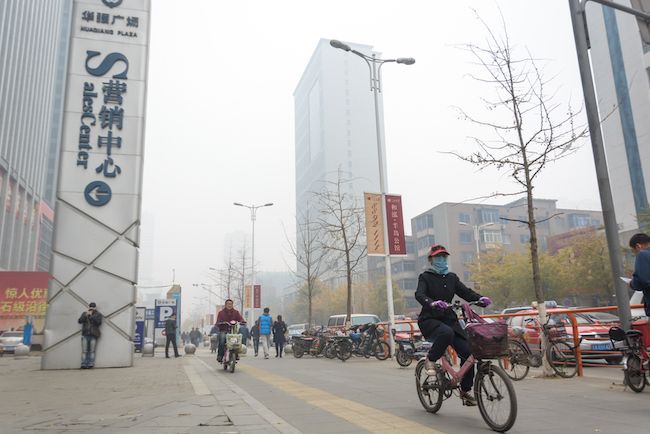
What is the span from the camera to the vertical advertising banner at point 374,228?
16.8 m

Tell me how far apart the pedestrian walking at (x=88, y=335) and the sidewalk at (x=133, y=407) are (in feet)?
7.82

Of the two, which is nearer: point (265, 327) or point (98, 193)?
point (98, 193)

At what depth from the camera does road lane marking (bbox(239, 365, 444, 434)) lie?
198 inches

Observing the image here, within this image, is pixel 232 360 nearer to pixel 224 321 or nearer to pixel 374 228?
pixel 224 321

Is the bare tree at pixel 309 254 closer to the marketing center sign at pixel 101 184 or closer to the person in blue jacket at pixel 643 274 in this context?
the marketing center sign at pixel 101 184

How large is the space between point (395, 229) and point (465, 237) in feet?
202

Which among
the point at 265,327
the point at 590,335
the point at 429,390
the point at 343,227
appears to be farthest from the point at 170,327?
the point at 429,390

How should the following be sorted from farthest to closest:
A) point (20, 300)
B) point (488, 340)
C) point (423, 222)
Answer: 1. point (423, 222)
2. point (20, 300)
3. point (488, 340)

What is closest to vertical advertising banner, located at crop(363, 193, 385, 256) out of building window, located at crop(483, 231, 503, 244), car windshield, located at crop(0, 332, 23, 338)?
car windshield, located at crop(0, 332, 23, 338)

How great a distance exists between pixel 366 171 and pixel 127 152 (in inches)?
4854

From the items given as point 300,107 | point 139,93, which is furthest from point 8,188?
point 300,107

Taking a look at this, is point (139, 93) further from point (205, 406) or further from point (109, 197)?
point (205, 406)

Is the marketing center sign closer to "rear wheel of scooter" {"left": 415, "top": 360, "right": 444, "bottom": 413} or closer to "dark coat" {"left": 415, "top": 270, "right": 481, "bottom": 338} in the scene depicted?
"rear wheel of scooter" {"left": 415, "top": 360, "right": 444, "bottom": 413}

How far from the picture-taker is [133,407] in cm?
660
